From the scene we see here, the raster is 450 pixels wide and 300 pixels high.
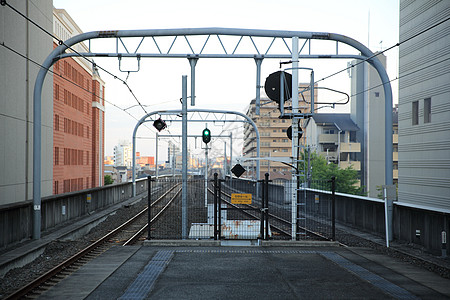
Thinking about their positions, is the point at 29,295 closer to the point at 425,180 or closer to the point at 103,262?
the point at 103,262

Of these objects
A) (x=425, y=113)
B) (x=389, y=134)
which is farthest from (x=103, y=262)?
(x=425, y=113)

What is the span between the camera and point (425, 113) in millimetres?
26328

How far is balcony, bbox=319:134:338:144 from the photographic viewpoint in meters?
70.9

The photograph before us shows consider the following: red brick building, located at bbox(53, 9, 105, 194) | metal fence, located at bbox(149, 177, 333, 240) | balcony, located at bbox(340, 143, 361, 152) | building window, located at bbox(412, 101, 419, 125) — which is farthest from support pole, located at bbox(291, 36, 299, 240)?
balcony, located at bbox(340, 143, 361, 152)

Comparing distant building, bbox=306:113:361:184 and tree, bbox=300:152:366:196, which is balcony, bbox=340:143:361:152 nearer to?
distant building, bbox=306:113:361:184

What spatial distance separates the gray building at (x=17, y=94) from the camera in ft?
69.0

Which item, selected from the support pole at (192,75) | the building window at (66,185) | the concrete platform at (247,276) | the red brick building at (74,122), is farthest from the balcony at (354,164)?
the concrete platform at (247,276)

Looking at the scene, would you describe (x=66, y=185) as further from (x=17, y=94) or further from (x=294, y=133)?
(x=294, y=133)

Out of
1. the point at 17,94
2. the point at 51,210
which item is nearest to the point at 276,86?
the point at 51,210

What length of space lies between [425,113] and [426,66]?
2.70m

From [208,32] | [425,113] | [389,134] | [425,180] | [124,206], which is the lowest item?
[124,206]

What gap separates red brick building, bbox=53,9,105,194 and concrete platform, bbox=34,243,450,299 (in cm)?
2566

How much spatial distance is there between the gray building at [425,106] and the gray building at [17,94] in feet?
69.0

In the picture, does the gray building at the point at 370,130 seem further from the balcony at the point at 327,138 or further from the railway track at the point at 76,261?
the railway track at the point at 76,261
